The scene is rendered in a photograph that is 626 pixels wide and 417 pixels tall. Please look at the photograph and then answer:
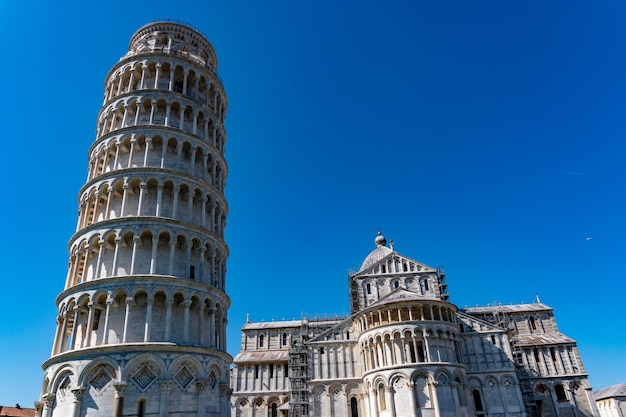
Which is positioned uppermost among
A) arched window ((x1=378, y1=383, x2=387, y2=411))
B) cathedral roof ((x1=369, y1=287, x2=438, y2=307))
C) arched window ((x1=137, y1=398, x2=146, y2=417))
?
cathedral roof ((x1=369, y1=287, x2=438, y2=307))

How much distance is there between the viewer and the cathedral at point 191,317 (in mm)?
20688

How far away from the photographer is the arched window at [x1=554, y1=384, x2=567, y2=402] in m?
45.7

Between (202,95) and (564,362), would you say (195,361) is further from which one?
(564,362)

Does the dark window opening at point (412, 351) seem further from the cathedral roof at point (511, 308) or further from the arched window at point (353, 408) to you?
the cathedral roof at point (511, 308)

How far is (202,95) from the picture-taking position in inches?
1211

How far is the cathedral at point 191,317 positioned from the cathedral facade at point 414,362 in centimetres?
13

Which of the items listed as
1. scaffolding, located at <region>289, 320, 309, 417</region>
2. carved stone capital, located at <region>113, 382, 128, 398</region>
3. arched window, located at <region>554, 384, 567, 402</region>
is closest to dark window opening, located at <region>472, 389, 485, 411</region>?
arched window, located at <region>554, 384, 567, 402</region>

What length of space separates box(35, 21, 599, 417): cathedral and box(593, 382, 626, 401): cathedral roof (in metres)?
16.5

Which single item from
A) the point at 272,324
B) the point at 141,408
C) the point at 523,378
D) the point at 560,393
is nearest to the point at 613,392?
the point at 560,393

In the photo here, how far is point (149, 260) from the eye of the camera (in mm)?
23141

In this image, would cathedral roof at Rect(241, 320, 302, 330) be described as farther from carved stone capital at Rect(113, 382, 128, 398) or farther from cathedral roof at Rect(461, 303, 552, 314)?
carved stone capital at Rect(113, 382, 128, 398)

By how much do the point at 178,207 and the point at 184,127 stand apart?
5980mm

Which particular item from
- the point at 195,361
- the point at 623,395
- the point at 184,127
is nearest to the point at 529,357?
the point at 623,395

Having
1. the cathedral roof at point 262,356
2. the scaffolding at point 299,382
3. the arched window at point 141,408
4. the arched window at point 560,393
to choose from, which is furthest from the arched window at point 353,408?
the arched window at point 141,408
